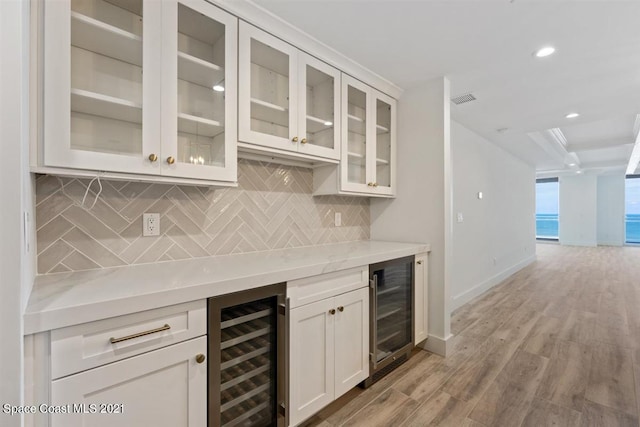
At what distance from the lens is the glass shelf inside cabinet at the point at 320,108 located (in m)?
2.11

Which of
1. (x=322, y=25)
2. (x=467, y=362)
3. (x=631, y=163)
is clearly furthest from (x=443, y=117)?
(x=631, y=163)

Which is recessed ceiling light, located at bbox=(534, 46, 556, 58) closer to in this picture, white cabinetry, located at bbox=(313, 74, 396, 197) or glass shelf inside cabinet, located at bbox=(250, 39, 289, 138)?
white cabinetry, located at bbox=(313, 74, 396, 197)

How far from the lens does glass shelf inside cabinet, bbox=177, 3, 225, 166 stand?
4.96 feet

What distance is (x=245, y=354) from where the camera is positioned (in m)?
1.41

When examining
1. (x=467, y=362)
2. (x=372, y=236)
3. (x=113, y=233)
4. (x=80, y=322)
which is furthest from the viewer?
(x=372, y=236)

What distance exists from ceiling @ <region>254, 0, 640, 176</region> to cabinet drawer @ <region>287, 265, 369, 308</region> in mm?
1601

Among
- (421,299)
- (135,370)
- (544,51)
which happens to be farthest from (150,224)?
(544,51)

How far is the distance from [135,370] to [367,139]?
2.25 meters

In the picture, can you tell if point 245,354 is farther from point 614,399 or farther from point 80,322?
point 614,399

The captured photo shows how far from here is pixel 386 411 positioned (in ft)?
5.94

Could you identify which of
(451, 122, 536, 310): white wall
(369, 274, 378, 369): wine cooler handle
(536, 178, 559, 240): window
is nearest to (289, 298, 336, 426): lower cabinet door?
(369, 274, 378, 369): wine cooler handle

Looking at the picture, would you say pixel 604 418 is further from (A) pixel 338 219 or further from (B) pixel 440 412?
(A) pixel 338 219

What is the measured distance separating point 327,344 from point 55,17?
2.00 m

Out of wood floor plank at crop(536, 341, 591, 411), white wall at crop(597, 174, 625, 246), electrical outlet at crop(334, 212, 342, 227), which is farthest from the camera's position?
white wall at crop(597, 174, 625, 246)
